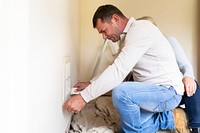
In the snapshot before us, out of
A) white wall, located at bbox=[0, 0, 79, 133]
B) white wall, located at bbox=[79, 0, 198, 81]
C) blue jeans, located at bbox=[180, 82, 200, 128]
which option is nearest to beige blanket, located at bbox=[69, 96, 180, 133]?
blue jeans, located at bbox=[180, 82, 200, 128]

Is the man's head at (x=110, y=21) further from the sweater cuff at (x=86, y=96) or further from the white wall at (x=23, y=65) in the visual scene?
the white wall at (x=23, y=65)

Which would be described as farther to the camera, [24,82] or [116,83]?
[116,83]

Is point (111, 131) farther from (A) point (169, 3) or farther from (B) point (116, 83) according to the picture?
(A) point (169, 3)

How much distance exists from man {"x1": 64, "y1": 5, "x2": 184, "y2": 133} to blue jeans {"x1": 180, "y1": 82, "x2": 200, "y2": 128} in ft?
0.36

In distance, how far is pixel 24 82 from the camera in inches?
31.3

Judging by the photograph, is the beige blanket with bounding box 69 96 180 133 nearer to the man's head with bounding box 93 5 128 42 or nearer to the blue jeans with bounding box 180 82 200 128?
the blue jeans with bounding box 180 82 200 128

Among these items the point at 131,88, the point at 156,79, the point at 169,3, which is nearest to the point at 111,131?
the point at 131,88

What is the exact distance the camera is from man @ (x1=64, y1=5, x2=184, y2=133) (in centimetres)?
153

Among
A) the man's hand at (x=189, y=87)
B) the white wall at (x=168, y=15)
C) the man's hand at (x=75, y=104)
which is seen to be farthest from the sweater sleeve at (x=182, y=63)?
the man's hand at (x=75, y=104)

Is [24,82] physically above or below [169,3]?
below

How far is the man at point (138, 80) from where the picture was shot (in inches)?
60.2

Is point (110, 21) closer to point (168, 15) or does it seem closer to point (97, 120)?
point (97, 120)

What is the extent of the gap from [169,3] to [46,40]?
2036 mm

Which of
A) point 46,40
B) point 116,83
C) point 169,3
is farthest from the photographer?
point 169,3
